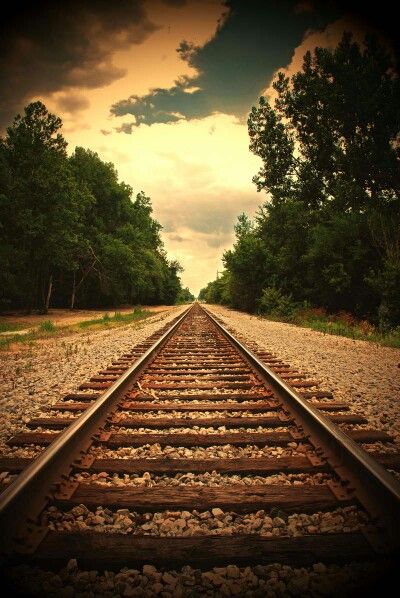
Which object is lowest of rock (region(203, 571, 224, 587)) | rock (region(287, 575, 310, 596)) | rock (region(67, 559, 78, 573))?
rock (region(67, 559, 78, 573))

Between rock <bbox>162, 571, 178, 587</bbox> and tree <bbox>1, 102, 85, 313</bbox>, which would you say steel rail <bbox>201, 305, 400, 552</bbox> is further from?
tree <bbox>1, 102, 85, 313</bbox>

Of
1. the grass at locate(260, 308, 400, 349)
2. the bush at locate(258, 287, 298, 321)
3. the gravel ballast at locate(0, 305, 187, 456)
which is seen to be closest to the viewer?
the gravel ballast at locate(0, 305, 187, 456)

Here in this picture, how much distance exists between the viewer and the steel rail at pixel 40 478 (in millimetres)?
1604

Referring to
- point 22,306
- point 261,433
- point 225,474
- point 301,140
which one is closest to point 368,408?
point 261,433

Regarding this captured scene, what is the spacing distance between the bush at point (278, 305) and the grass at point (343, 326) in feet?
1.58

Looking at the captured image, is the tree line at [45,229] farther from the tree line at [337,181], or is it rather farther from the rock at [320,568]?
the rock at [320,568]

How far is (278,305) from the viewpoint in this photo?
22.1 m

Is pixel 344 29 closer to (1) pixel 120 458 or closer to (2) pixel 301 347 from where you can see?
(2) pixel 301 347

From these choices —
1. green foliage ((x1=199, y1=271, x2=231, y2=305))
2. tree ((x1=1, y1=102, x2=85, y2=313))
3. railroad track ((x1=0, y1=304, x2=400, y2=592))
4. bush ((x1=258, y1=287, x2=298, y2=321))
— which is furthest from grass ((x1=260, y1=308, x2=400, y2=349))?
green foliage ((x1=199, y1=271, x2=231, y2=305))

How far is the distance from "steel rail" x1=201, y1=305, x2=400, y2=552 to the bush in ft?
55.1

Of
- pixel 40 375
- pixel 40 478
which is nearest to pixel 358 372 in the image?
pixel 40 478

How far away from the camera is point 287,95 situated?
21.6 meters

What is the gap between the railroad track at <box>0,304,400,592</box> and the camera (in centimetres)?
156

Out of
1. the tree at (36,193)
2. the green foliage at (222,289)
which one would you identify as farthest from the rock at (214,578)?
the green foliage at (222,289)
